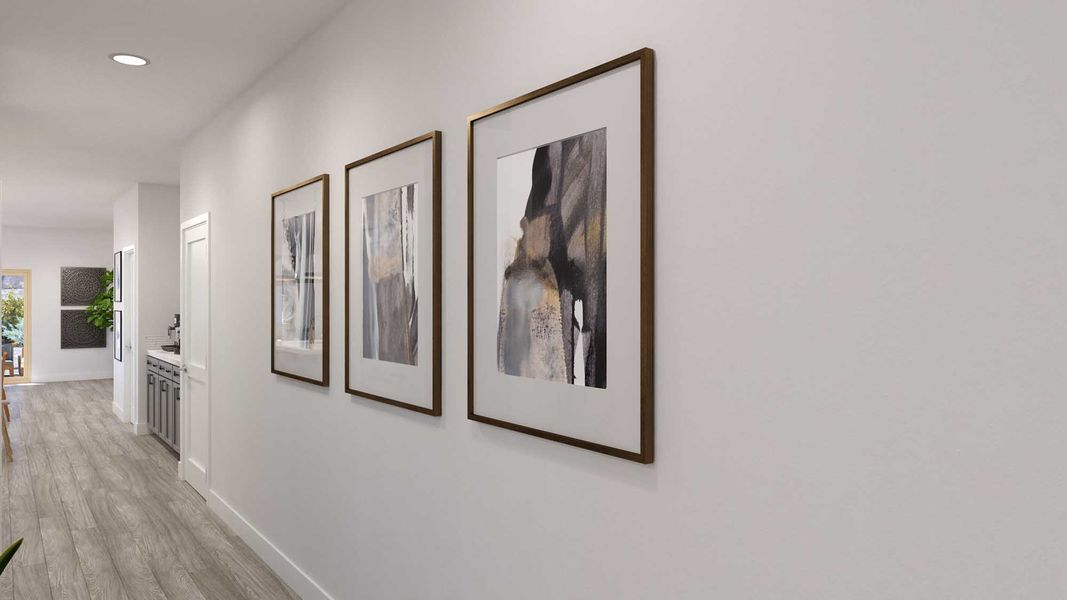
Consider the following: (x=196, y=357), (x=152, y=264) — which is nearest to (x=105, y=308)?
(x=152, y=264)

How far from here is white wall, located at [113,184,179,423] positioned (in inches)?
274

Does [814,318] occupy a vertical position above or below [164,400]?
above

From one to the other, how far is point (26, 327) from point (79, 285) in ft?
3.20

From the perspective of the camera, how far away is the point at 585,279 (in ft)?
5.21

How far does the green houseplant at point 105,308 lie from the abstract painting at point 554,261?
10.5 metres

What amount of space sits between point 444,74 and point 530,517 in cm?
136

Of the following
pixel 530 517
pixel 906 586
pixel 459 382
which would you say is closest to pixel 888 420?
pixel 906 586

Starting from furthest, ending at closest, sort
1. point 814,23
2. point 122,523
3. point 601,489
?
1. point 122,523
2. point 601,489
3. point 814,23

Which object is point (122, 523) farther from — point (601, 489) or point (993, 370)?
point (993, 370)

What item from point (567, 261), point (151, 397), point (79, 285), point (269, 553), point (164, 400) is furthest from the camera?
point (79, 285)

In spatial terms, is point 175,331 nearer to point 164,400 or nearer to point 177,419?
point 164,400

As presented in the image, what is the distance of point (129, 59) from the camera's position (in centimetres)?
334

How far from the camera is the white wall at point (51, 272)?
35.6ft

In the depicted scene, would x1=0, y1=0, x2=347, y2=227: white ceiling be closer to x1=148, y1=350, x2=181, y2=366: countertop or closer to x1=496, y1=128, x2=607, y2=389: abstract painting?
x1=496, y1=128, x2=607, y2=389: abstract painting
